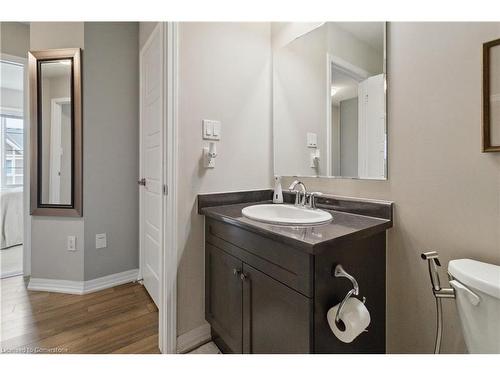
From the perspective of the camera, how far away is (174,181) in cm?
134

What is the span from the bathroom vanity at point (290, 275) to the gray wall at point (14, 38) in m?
2.34

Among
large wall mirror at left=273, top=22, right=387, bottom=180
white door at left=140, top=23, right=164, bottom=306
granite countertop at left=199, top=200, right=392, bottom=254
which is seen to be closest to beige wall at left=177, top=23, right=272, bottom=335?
large wall mirror at left=273, top=22, right=387, bottom=180

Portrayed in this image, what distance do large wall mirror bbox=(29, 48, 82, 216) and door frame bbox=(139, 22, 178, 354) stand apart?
1.13m

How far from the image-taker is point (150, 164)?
6.47 ft

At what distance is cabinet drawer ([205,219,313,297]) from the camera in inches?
32.8

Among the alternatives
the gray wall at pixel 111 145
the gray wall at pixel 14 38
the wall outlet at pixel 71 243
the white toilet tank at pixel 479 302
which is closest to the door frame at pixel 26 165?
the gray wall at pixel 14 38

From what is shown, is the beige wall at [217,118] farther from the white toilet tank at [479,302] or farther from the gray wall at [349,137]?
the white toilet tank at [479,302]

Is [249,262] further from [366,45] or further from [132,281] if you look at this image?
[132,281]

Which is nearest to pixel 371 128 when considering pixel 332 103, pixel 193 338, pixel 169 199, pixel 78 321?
pixel 332 103

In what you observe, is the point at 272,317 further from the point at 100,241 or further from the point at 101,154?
the point at 101,154

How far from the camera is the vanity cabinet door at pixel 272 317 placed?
0.85m

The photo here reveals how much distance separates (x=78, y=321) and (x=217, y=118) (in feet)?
5.17

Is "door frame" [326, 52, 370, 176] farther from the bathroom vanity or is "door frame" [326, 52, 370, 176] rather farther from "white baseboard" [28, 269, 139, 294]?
"white baseboard" [28, 269, 139, 294]
